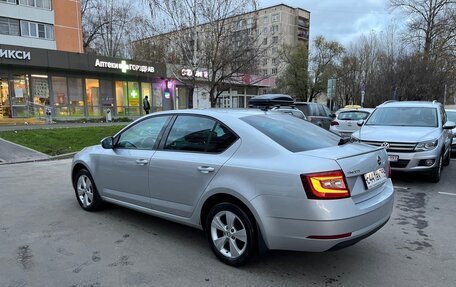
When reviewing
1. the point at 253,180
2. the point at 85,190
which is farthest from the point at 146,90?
the point at 253,180

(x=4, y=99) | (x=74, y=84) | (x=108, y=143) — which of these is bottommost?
(x=108, y=143)

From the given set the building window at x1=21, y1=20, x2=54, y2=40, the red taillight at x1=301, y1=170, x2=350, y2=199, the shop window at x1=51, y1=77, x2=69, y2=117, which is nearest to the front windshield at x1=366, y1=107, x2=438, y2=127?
the red taillight at x1=301, y1=170, x2=350, y2=199

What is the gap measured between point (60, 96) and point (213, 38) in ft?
44.8

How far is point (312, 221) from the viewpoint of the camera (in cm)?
322

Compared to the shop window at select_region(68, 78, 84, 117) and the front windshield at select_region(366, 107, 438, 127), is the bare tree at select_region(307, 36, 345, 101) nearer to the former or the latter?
the shop window at select_region(68, 78, 84, 117)

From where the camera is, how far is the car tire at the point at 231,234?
11.8ft

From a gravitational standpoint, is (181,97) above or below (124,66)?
below

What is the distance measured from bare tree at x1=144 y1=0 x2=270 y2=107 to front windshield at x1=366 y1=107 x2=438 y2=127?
976 centimetres

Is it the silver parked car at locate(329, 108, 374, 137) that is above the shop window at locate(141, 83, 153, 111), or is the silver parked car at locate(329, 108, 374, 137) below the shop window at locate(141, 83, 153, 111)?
below

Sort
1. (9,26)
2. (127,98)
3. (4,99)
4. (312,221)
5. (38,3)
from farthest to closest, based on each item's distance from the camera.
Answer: (38,3)
(9,26)
(127,98)
(4,99)
(312,221)

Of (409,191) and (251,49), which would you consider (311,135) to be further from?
(251,49)

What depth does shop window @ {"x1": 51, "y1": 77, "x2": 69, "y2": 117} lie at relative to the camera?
25375 mm

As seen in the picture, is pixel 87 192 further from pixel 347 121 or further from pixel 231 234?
pixel 347 121

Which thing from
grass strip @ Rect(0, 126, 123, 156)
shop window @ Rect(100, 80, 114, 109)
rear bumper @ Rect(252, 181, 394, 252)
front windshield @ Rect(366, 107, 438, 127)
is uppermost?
shop window @ Rect(100, 80, 114, 109)
